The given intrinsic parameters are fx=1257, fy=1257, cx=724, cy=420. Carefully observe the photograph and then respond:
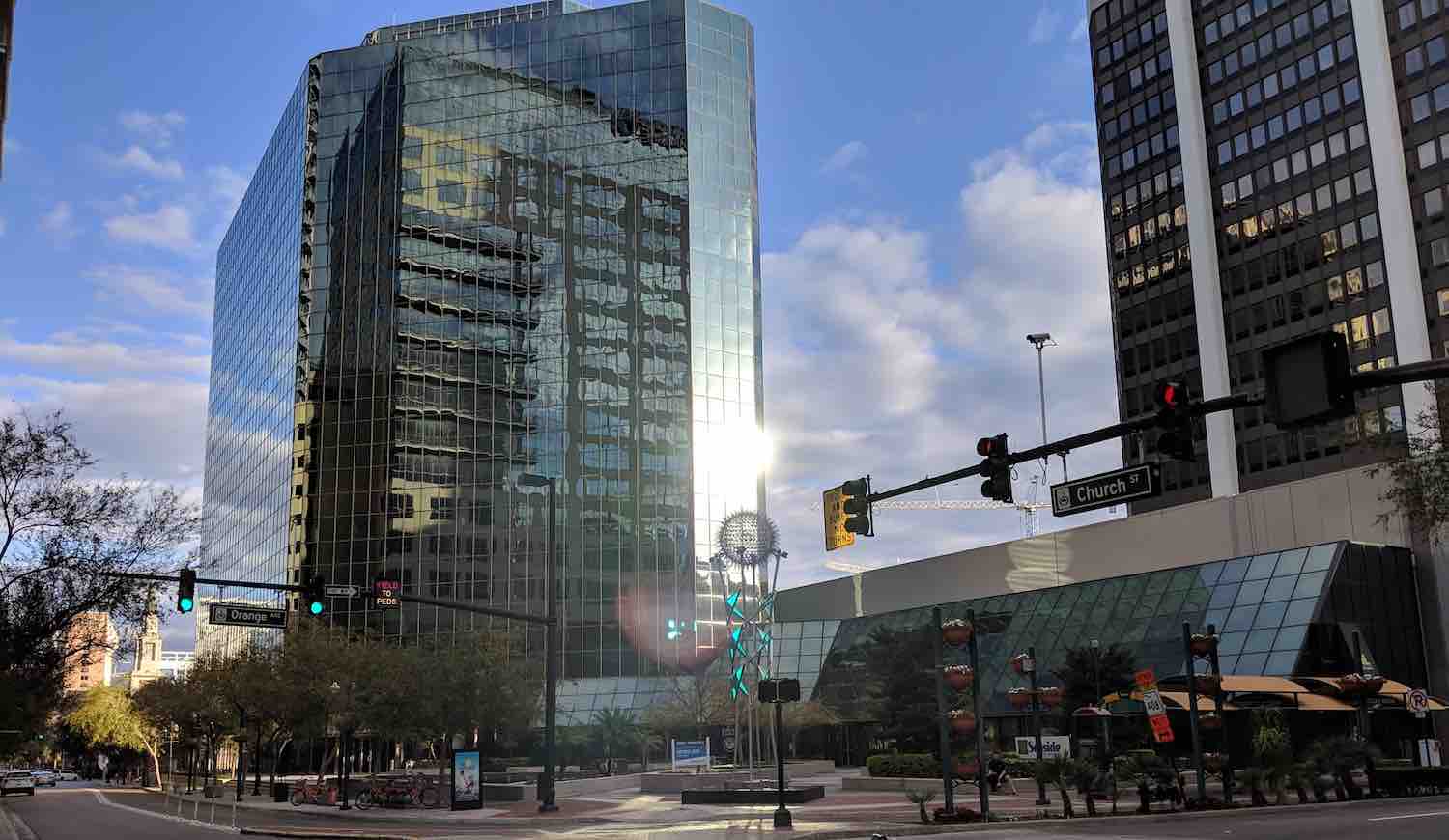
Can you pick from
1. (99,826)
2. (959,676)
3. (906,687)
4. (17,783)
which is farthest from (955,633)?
(17,783)

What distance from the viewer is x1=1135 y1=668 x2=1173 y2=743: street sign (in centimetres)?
3106

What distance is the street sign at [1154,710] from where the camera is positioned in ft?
102

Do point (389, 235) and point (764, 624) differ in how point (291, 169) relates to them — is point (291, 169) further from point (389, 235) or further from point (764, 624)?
point (764, 624)

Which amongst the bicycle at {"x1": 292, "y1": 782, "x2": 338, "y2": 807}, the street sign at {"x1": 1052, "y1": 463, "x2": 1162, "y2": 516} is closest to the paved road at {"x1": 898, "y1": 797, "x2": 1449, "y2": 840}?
the street sign at {"x1": 1052, "y1": 463, "x2": 1162, "y2": 516}

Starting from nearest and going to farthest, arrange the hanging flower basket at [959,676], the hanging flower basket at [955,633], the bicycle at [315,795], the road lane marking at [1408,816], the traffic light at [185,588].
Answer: the road lane marking at [1408,816] → the traffic light at [185,588] → the hanging flower basket at [955,633] → the hanging flower basket at [959,676] → the bicycle at [315,795]

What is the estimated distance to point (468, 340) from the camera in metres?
111

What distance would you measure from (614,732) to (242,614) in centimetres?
5931

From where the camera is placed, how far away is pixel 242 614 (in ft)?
113

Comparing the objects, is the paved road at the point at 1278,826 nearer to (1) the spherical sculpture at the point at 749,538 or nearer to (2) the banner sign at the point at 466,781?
(2) the banner sign at the point at 466,781

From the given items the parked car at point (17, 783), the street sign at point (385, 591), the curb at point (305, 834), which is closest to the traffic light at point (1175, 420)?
the street sign at point (385, 591)

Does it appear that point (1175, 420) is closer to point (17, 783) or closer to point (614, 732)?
point (614, 732)

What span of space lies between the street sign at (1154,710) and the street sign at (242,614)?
23606 millimetres

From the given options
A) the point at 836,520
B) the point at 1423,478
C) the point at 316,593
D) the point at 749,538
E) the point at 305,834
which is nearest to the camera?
the point at 836,520

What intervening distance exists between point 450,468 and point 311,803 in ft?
175
